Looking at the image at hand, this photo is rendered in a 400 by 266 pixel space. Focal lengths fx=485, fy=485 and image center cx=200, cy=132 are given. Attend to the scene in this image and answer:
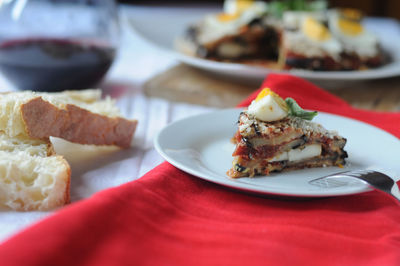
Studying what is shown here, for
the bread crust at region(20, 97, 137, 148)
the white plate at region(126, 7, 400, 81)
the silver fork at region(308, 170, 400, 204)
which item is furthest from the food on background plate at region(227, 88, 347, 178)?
the white plate at region(126, 7, 400, 81)

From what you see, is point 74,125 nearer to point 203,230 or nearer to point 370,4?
point 203,230

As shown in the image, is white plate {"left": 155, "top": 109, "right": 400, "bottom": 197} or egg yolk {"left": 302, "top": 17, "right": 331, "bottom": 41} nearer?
white plate {"left": 155, "top": 109, "right": 400, "bottom": 197}

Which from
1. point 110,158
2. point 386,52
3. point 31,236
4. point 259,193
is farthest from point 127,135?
point 386,52

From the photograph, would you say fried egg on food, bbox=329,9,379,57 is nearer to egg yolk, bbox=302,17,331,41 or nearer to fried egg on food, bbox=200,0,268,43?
egg yolk, bbox=302,17,331,41

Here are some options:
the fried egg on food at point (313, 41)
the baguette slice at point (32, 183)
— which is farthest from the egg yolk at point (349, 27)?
the baguette slice at point (32, 183)

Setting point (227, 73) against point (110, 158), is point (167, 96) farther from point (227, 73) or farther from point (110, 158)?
point (110, 158)

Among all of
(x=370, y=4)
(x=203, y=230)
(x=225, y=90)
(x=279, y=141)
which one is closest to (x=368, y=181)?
(x=279, y=141)

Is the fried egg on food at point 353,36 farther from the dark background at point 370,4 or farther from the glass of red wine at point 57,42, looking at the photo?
the dark background at point 370,4
